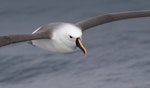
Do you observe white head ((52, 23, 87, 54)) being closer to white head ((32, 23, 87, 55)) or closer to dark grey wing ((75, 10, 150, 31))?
white head ((32, 23, 87, 55))

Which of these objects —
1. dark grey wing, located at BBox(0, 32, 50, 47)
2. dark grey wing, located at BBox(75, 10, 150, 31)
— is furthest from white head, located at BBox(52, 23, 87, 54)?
dark grey wing, located at BBox(75, 10, 150, 31)

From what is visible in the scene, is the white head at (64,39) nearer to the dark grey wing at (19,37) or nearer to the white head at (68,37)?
the white head at (68,37)

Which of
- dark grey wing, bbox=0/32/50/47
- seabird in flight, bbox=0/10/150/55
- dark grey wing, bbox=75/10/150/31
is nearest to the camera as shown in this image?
dark grey wing, bbox=0/32/50/47

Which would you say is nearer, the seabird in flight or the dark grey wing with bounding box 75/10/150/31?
the seabird in flight

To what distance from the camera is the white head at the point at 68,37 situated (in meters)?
17.8

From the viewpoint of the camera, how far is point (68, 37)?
17969 millimetres

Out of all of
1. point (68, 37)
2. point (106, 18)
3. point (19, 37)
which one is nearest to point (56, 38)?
point (68, 37)

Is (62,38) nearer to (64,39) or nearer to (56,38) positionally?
(64,39)

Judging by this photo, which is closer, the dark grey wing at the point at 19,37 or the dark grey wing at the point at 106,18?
the dark grey wing at the point at 19,37

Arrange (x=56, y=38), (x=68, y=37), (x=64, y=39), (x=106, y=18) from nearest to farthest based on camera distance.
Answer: (x=68, y=37)
(x=64, y=39)
(x=56, y=38)
(x=106, y=18)

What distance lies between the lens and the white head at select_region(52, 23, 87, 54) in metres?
17.8

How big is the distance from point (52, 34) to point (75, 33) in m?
0.93

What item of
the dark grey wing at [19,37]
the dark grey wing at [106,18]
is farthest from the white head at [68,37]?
the dark grey wing at [106,18]

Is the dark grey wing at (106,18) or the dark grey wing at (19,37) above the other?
the dark grey wing at (19,37)
